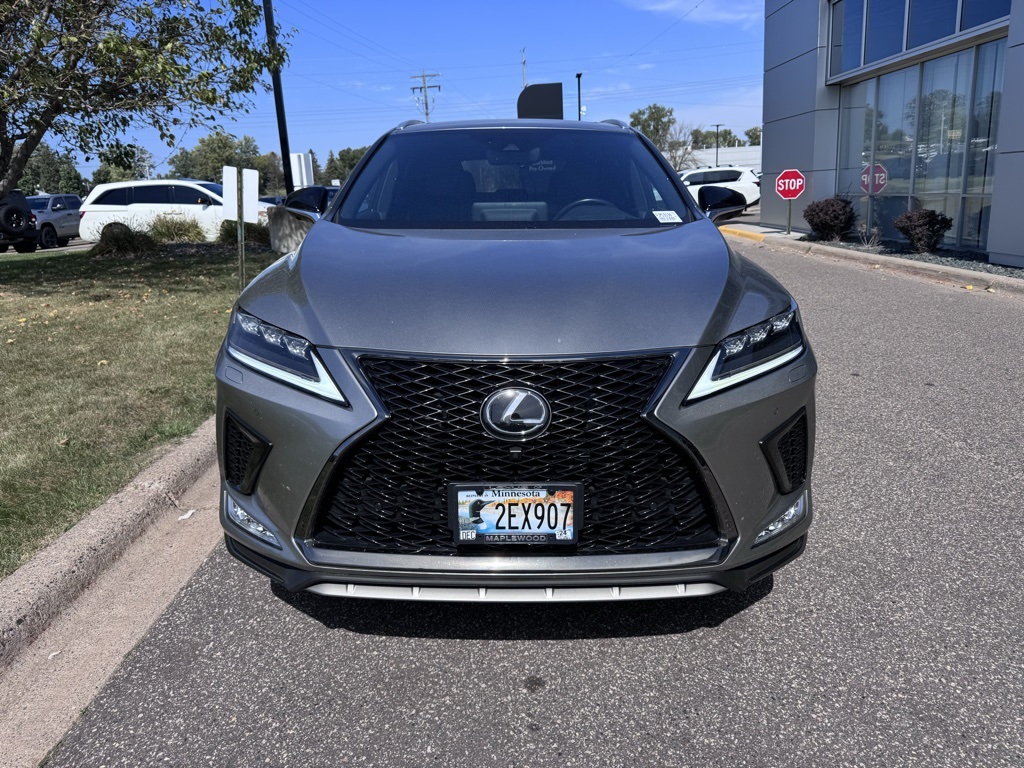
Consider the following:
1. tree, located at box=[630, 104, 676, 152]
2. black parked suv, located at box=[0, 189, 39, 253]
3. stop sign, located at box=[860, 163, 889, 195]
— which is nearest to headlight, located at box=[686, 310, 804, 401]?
stop sign, located at box=[860, 163, 889, 195]

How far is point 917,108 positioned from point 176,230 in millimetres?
15414

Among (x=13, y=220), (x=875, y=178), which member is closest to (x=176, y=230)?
(x=13, y=220)

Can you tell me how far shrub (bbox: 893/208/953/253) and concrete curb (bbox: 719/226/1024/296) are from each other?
2.04 feet

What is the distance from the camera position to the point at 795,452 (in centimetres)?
253

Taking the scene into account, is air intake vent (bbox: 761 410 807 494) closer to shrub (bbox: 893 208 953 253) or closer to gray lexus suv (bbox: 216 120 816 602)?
gray lexus suv (bbox: 216 120 816 602)

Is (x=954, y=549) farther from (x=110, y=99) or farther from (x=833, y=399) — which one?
(x=110, y=99)

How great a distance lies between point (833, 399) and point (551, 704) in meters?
3.72

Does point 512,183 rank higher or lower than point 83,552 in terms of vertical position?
higher

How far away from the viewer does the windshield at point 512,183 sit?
3492 mm

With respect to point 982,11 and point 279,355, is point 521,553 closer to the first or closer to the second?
point 279,355

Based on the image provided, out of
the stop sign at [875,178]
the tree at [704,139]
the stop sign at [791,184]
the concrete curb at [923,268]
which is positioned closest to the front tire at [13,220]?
the concrete curb at [923,268]

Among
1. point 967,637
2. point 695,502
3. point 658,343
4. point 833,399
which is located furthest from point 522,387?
point 833,399

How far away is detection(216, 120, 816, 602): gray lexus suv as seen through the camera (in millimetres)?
2238

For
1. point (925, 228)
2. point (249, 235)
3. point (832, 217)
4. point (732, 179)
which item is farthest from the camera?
point (732, 179)
